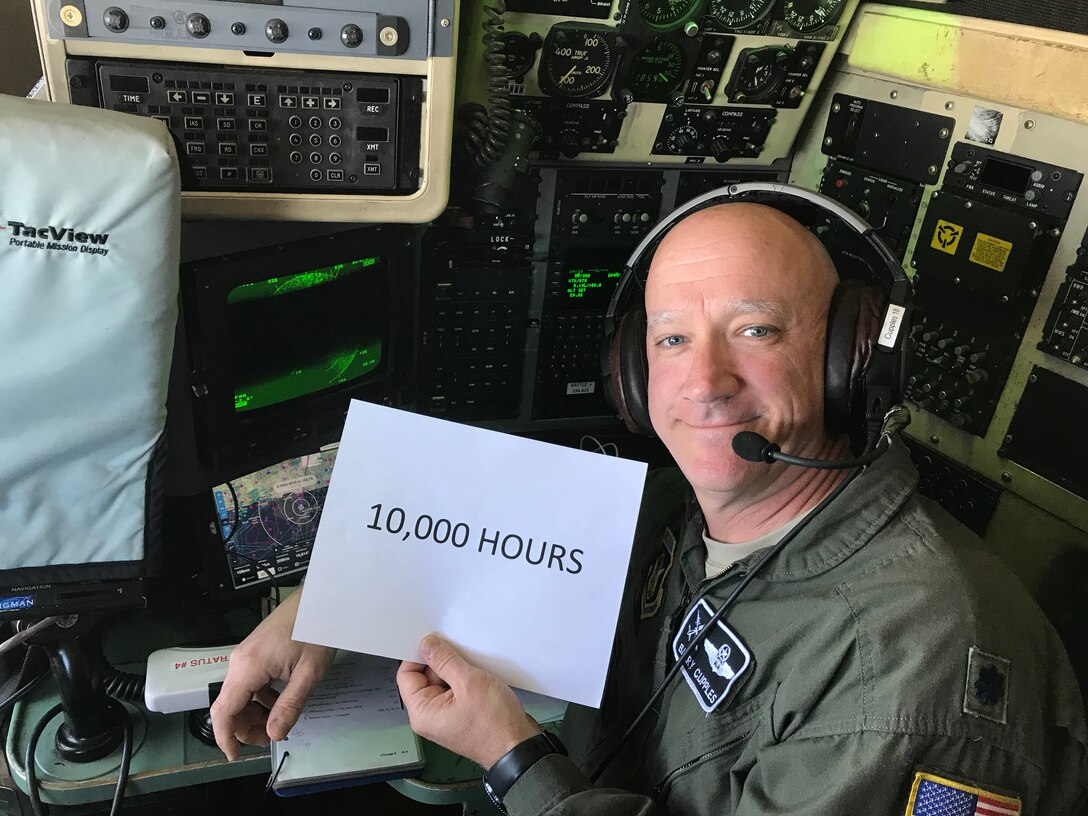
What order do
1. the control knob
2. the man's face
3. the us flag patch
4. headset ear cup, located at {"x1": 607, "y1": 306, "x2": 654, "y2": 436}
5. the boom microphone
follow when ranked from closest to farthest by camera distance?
1. the us flag patch
2. the boom microphone
3. the man's face
4. headset ear cup, located at {"x1": 607, "y1": 306, "x2": 654, "y2": 436}
5. the control knob

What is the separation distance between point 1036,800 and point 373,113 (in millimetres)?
1044

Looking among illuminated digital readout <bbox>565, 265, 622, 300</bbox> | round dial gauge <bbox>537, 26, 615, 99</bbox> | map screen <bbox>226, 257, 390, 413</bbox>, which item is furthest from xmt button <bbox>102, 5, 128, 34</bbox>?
illuminated digital readout <bbox>565, 265, 622, 300</bbox>

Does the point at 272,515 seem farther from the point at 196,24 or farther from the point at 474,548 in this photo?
the point at 196,24

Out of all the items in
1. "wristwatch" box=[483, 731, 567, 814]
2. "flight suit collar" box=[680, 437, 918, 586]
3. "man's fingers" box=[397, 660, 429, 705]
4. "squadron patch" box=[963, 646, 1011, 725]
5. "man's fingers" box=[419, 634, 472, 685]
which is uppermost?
"flight suit collar" box=[680, 437, 918, 586]

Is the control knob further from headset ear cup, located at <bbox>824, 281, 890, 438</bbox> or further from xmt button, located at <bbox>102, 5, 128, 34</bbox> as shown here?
xmt button, located at <bbox>102, 5, 128, 34</bbox>

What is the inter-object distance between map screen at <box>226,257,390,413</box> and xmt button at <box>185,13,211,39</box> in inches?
13.3

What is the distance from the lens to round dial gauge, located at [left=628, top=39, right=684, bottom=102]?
4.57 feet

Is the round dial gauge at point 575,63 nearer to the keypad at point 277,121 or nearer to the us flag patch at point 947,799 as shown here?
the keypad at point 277,121

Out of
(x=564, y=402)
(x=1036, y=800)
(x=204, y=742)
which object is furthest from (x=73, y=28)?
(x=1036, y=800)

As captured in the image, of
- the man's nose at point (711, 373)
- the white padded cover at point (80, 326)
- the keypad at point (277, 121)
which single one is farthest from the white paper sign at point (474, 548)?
the keypad at point (277, 121)

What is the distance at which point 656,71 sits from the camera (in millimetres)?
1422

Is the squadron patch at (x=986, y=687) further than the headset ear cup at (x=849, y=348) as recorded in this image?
No

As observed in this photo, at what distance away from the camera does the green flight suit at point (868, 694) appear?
77cm

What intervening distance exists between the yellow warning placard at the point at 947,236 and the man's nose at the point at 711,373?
636 millimetres
